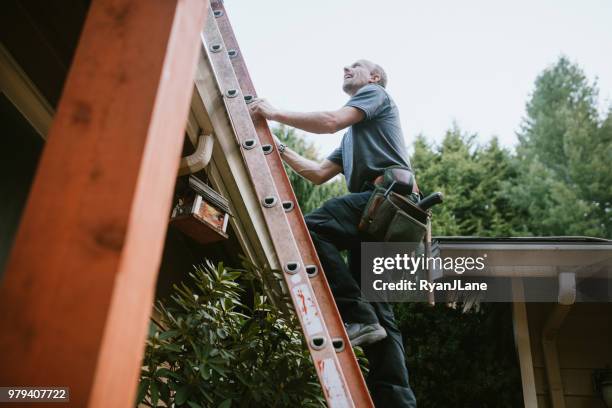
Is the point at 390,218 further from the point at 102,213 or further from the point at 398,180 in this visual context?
the point at 102,213

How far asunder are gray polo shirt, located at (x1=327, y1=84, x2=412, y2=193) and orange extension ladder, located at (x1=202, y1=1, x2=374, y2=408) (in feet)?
1.83

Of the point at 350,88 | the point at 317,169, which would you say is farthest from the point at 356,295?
the point at 350,88

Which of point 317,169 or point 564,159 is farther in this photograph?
point 564,159

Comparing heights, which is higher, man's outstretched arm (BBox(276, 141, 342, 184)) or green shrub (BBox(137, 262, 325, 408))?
man's outstretched arm (BBox(276, 141, 342, 184))

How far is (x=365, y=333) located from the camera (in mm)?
2342

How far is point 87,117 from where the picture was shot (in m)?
0.84

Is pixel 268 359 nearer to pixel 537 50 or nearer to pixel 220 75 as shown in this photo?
pixel 220 75

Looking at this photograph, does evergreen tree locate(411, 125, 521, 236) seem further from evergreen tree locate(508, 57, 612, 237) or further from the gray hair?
the gray hair

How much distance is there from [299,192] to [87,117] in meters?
9.39

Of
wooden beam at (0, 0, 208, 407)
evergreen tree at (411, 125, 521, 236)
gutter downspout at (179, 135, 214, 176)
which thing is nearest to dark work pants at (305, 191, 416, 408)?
gutter downspout at (179, 135, 214, 176)

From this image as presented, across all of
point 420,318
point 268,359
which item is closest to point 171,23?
point 268,359
